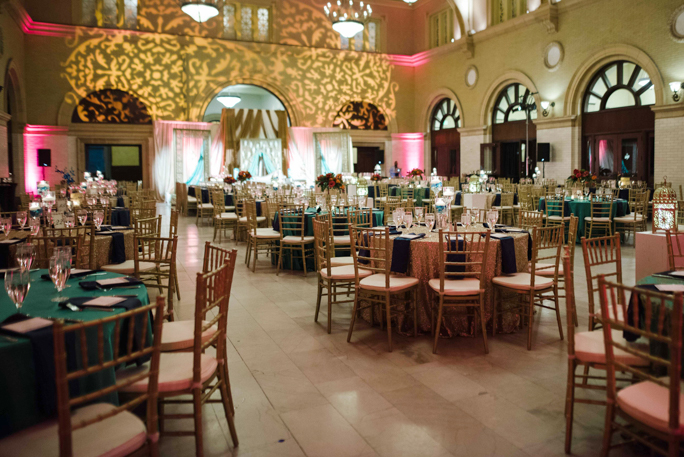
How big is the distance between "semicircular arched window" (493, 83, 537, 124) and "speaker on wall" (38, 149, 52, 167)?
45.7 feet

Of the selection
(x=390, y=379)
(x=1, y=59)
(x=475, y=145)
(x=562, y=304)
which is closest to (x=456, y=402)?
(x=390, y=379)

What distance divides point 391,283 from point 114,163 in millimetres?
18569

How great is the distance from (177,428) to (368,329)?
196 centimetres

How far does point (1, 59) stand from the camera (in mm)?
13586

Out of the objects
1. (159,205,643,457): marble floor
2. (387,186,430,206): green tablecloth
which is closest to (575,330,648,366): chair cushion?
(159,205,643,457): marble floor

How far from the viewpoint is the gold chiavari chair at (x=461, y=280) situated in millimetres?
3840

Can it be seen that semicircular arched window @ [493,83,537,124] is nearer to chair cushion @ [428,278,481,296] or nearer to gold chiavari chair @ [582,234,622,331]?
chair cushion @ [428,278,481,296]

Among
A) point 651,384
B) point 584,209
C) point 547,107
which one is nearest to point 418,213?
point 651,384

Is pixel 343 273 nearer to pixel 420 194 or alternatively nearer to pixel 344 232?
pixel 344 232

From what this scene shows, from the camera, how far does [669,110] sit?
12.0 meters

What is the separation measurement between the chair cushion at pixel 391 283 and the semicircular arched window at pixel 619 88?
1110 cm

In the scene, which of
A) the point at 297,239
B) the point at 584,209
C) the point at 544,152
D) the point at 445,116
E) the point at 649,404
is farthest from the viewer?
the point at 445,116

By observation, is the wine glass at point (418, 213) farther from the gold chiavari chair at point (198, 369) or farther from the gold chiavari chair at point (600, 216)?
the gold chiavari chair at point (600, 216)

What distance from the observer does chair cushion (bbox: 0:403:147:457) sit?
1788 mm
